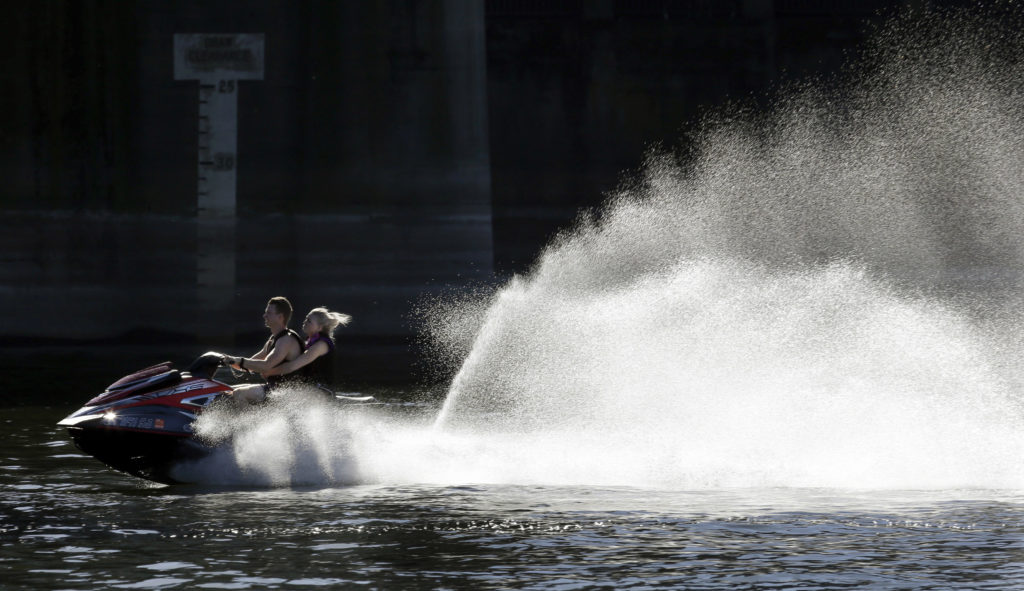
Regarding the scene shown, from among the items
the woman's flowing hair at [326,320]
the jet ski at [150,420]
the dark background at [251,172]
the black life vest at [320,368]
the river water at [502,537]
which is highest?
the dark background at [251,172]

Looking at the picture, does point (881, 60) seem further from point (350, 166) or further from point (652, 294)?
point (350, 166)

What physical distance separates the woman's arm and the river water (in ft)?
3.80

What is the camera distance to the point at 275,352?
13.7 m

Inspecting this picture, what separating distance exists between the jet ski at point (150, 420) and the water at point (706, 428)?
0.23 m

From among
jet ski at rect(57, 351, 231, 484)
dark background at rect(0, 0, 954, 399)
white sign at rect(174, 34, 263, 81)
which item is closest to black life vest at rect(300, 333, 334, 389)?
jet ski at rect(57, 351, 231, 484)

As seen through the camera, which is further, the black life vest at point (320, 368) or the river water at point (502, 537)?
the black life vest at point (320, 368)

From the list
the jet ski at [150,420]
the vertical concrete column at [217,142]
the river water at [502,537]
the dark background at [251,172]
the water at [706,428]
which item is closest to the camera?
the river water at [502,537]

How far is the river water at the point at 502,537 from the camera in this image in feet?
32.1

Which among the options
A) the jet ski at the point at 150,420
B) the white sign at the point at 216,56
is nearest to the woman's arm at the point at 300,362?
the jet ski at the point at 150,420

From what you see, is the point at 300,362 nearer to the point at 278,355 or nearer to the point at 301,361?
the point at 301,361

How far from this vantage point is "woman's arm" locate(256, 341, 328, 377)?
13688mm

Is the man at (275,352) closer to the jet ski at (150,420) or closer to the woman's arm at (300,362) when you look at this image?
the woman's arm at (300,362)

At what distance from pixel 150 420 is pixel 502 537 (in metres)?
3.78

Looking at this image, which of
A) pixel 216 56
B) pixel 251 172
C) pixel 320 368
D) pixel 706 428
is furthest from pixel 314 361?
pixel 216 56
